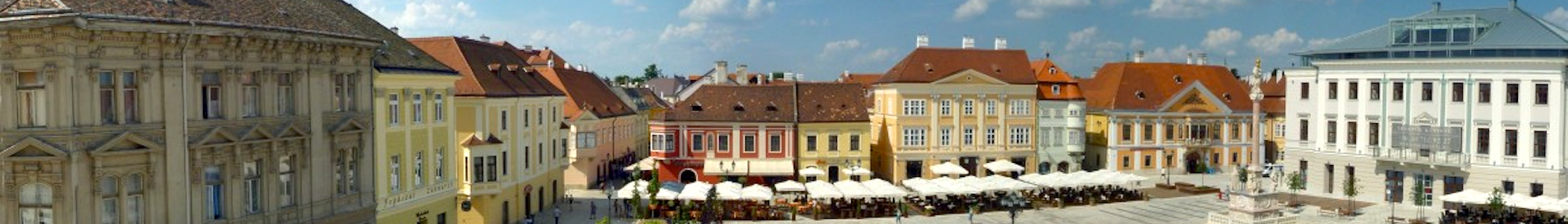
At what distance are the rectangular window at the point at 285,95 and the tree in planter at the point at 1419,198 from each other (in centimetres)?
3709

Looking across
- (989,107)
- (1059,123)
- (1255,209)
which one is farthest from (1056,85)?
(1255,209)

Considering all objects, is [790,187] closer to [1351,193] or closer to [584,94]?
[584,94]

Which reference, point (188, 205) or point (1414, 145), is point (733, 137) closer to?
point (1414, 145)

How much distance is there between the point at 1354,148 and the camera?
49.3 m

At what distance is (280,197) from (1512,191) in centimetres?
4240

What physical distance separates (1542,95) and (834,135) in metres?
29.2

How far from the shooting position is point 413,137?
30.5m

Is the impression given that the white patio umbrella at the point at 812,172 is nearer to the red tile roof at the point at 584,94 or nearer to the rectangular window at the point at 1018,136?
the red tile roof at the point at 584,94

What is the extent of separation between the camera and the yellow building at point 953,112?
5988 centimetres

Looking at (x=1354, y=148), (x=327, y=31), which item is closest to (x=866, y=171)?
(x=1354, y=148)

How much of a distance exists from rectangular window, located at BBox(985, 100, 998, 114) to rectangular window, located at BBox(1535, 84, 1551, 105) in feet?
81.0

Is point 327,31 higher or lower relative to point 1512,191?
higher

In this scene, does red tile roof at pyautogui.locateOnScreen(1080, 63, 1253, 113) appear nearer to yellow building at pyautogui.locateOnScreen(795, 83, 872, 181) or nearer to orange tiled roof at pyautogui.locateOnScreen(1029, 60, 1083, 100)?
orange tiled roof at pyautogui.locateOnScreen(1029, 60, 1083, 100)

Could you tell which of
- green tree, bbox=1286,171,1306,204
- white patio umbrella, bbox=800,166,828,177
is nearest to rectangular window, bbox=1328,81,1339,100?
green tree, bbox=1286,171,1306,204
